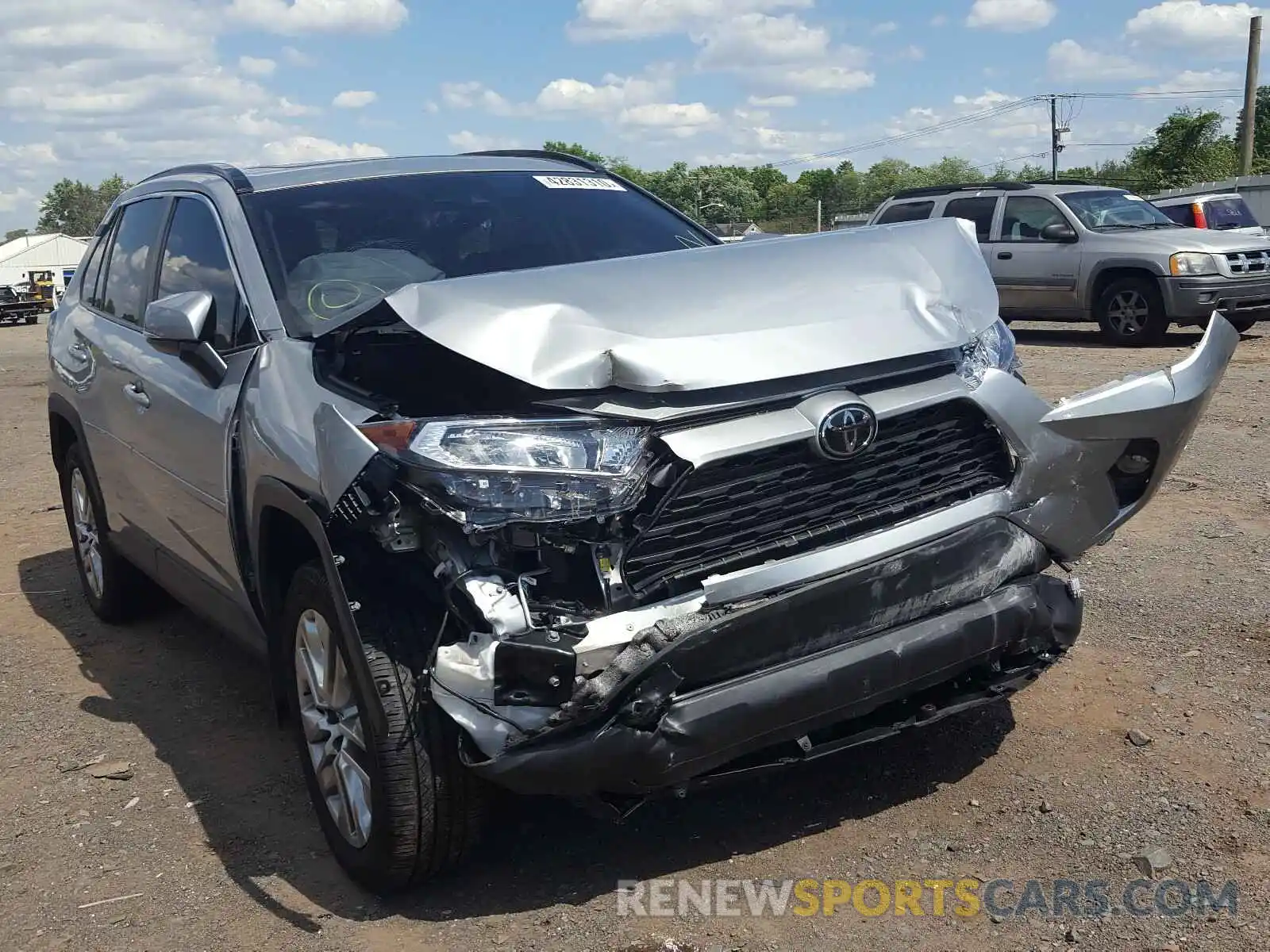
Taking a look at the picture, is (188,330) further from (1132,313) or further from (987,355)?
(1132,313)

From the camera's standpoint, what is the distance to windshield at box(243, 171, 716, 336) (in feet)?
13.4

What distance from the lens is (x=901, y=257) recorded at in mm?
3477

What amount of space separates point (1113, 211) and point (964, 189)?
1.94 metres

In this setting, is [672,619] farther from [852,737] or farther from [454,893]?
[454,893]

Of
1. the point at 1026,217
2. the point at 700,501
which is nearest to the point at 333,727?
the point at 700,501

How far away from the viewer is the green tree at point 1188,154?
157 feet

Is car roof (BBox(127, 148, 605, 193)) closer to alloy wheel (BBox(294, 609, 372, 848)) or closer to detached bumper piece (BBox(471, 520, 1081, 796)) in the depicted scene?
alloy wheel (BBox(294, 609, 372, 848))

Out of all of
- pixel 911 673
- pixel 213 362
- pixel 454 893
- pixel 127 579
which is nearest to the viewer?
pixel 911 673

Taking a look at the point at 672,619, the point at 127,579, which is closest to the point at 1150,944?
the point at 672,619

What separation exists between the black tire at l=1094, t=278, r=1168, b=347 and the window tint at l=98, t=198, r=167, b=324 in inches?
439

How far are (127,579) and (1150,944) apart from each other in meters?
4.70

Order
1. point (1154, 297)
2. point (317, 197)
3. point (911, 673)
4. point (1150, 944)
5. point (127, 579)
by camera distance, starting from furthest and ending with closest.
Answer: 1. point (1154, 297)
2. point (127, 579)
3. point (317, 197)
4. point (911, 673)
5. point (1150, 944)

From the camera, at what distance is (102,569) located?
19.8 feet

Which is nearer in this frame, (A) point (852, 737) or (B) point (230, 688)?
(A) point (852, 737)
